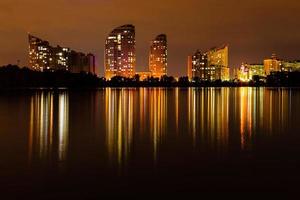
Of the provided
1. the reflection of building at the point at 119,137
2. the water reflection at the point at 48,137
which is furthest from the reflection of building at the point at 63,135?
the reflection of building at the point at 119,137

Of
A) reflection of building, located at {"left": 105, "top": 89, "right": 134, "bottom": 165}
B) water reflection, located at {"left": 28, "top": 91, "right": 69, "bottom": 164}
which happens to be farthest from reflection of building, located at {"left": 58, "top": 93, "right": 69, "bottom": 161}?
reflection of building, located at {"left": 105, "top": 89, "right": 134, "bottom": 165}

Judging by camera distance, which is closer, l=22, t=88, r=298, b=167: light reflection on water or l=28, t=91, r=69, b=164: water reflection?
l=28, t=91, r=69, b=164: water reflection

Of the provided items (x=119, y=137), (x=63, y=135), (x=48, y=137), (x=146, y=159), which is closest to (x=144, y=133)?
(x=119, y=137)

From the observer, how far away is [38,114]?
37.8 metres

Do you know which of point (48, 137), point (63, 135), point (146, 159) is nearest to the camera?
point (146, 159)

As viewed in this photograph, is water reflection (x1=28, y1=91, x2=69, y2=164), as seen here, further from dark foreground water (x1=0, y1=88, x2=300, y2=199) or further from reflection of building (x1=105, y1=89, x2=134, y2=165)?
reflection of building (x1=105, y1=89, x2=134, y2=165)

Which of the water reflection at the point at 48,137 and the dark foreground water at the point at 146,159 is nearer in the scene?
the dark foreground water at the point at 146,159

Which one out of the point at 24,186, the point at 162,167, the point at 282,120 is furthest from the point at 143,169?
the point at 282,120

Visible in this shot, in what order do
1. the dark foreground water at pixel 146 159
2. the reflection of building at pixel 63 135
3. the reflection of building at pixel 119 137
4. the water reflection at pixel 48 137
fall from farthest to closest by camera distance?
the reflection of building at pixel 63 135
the water reflection at pixel 48 137
the reflection of building at pixel 119 137
the dark foreground water at pixel 146 159

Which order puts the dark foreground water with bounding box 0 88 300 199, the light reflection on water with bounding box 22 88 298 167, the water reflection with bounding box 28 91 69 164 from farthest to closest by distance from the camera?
1. the light reflection on water with bounding box 22 88 298 167
2. the water reflection with bounding box 28 91 69 164
3. the dark foreground water with bounding box 0 88 300 199

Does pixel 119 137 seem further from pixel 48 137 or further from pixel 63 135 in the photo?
pixel 48 137

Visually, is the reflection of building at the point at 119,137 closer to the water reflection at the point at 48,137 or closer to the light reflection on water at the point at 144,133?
the light reflection on water at the point at 144,133

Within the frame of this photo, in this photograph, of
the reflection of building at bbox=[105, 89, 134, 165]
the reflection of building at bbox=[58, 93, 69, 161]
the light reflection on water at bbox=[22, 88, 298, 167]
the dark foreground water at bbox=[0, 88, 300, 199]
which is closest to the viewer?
the dark foreground water at bbox=[0, 88, 300, 199]

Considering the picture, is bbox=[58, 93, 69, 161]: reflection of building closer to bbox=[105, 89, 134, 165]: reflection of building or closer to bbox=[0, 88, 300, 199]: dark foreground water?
bbox=[0, 88, 300, 199]: dark foreground water
